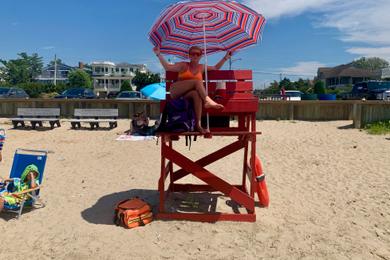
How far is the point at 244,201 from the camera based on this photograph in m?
4.88

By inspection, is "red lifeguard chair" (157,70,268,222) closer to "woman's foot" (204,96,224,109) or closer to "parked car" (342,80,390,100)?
"woman's foot" (204,96,224,109)

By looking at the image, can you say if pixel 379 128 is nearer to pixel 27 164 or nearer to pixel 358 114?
pixel 358 114

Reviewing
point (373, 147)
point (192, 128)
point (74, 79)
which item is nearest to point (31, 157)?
point (192, 128)

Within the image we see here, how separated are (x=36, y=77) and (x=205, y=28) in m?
119

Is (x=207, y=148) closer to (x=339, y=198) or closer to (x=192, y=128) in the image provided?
(x=339, y=198)

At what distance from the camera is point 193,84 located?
179 inches

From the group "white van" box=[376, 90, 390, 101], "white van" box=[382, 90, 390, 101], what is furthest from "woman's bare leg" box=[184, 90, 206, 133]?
"white van" box=[382, 90, 390, 101]

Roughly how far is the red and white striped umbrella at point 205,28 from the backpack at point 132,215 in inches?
90.1

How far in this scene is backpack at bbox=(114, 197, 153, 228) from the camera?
15.1ft

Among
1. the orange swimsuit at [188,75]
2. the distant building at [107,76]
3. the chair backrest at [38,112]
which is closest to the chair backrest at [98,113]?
the chair backrest at [38,112]

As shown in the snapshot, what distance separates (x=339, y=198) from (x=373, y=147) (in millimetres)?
5005

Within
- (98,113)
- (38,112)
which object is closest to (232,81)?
(98,113)

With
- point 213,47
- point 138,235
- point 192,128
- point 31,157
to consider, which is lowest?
point 138,235

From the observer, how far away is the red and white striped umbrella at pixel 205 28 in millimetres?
4656
